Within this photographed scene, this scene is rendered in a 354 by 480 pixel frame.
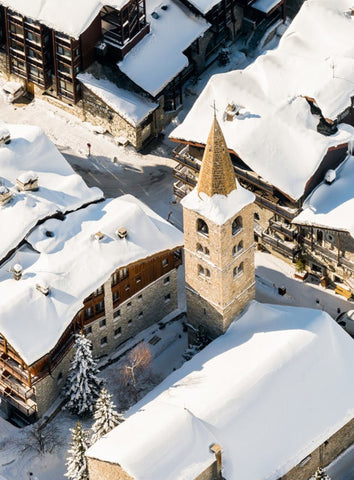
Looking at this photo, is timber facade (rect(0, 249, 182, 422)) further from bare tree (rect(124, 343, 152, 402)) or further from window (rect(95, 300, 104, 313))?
bare tree (rect(124, 343, 152, 402))

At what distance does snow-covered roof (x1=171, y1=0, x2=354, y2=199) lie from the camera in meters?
110

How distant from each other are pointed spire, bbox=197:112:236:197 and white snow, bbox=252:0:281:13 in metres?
39.2

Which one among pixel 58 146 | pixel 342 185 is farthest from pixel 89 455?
pixel 58 146

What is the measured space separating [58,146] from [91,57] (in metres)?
8.65

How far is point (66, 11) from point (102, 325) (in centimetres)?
2982

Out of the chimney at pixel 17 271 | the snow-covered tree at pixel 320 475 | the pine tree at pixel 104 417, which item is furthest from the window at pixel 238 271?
the chimney at pixel 17 271

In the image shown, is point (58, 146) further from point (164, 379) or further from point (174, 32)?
point (164, 379)

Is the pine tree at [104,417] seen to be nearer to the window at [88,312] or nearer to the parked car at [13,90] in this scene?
the window at [88,312]

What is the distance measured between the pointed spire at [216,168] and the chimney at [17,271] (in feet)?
48.8

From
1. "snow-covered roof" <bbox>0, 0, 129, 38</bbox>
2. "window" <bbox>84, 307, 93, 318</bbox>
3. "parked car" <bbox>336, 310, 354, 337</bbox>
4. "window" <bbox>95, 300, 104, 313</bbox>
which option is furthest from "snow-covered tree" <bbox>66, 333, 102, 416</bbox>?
"snow-covered roof" <bbox>0, 0, 129, 38</bbox>

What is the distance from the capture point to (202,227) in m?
99.3

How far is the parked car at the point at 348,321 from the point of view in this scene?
357ft

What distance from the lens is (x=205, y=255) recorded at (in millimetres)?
100188

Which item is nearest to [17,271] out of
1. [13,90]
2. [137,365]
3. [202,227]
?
[137,365]
